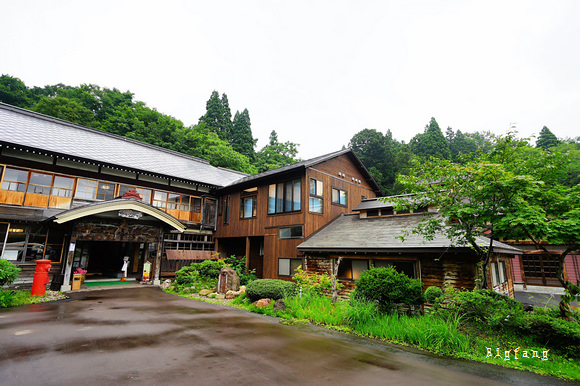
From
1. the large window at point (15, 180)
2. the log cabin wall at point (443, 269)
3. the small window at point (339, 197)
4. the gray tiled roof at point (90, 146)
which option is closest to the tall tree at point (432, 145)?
the small window at point (339, 197)

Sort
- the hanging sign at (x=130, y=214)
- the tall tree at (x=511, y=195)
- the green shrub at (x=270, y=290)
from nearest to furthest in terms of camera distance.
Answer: the tall tree at (x=511, y=195)
the green shrub at (x=270, y=290)
the hanging sign at (x=130, y=214)

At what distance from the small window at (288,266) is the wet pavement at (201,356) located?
5.69 m

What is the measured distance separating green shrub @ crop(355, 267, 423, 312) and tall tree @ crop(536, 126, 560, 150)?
41.2m

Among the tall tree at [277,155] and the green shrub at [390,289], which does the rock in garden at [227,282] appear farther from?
the tall tree at [277,155]

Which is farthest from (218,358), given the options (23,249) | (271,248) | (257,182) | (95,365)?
(23,249)

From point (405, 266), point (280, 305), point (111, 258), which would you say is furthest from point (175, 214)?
point (405, 266)

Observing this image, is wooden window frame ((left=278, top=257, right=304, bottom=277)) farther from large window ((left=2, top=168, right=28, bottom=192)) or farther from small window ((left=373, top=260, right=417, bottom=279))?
large window ((left=2, top=168, right=28, bottom=192))

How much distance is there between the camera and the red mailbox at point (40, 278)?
35.3 feet

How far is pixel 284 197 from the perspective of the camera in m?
15.2

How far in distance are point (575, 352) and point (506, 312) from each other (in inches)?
47.0

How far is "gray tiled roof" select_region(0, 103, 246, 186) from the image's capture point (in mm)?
13570

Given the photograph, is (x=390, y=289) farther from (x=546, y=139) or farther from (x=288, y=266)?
(x=546, y=139)

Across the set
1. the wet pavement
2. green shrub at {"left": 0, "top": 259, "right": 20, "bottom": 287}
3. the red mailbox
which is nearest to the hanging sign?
the red mailbox

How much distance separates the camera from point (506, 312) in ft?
20.4
